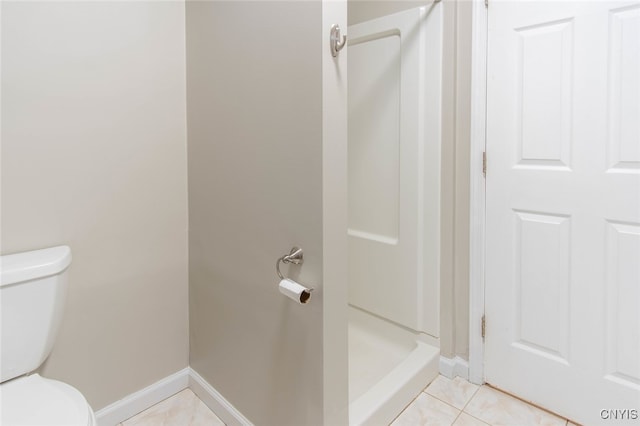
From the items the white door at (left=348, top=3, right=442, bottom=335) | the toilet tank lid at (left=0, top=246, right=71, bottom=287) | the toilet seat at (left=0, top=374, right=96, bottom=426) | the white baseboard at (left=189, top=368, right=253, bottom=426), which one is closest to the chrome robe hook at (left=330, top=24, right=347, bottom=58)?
the white door at (left=348, top=3, right=442, bottom=335)

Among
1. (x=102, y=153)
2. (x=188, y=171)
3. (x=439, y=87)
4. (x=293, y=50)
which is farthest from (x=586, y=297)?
(x=102, y=153)

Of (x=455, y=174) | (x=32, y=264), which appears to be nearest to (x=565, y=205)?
(x=455, y=174)

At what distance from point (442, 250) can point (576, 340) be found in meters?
0.64

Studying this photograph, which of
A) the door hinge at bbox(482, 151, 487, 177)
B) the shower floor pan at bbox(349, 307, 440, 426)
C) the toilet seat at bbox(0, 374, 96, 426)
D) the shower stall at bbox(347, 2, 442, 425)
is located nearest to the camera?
the toilet seat at bbox(0, 374, 96, 426)

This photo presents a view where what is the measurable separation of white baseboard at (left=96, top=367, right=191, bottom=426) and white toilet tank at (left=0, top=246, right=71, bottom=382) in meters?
0.45

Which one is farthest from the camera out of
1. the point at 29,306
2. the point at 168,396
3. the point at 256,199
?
the point at 168,396

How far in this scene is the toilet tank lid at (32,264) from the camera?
1.14 metres

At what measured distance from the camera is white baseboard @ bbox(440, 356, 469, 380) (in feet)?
6.03

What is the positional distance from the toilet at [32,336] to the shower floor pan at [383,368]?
928mm

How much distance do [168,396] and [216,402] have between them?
0.27m

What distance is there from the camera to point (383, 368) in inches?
75.2

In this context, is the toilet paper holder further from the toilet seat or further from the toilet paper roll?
the toilet seat

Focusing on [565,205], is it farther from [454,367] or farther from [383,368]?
[383,368]

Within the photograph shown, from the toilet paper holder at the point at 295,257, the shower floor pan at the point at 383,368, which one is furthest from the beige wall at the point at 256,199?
the shower floor pan at the point at 383,368
